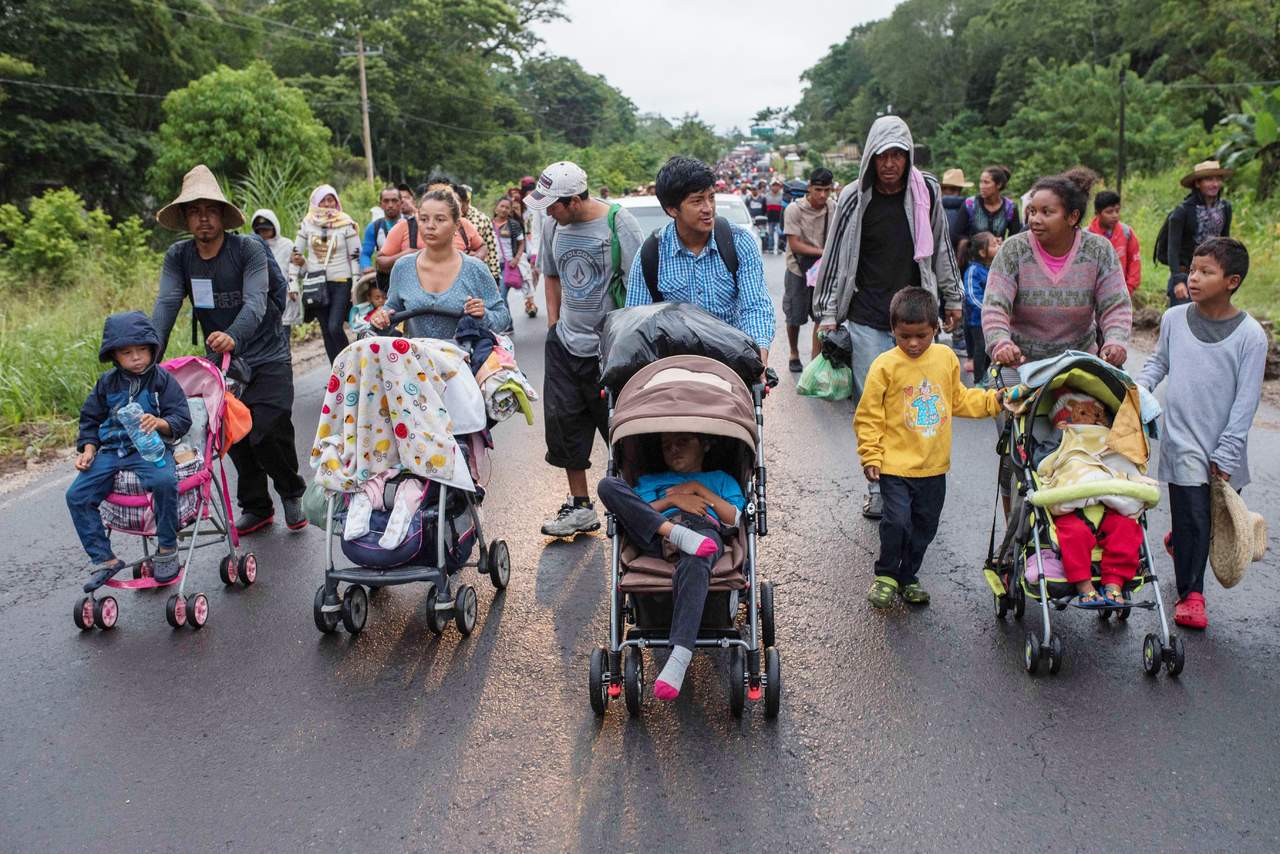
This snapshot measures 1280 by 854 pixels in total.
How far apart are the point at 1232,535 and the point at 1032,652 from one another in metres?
1.09

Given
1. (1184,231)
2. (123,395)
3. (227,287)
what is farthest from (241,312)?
(1184,231)

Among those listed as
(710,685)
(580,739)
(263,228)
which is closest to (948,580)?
(710,685)

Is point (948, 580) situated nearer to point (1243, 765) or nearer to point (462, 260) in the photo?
point (1243, 765)

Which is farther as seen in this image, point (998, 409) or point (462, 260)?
point (462, 260)

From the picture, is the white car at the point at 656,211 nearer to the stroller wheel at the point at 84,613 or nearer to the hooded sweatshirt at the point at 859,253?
the hooded sweatshirt at the point at 859,253

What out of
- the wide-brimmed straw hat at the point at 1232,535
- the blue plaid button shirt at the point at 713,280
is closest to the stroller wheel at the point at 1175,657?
the wide-brimmed straw hat at the point at 1232,535

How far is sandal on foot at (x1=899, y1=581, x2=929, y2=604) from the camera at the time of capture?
4.90 metres

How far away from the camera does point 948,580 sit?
5.24 meters

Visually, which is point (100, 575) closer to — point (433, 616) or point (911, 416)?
point (433, 616)

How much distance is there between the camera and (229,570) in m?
5.37

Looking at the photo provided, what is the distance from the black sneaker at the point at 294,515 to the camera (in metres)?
6.30

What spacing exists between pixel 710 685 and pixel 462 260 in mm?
2709

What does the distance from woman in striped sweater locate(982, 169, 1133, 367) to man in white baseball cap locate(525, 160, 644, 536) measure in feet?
6.24

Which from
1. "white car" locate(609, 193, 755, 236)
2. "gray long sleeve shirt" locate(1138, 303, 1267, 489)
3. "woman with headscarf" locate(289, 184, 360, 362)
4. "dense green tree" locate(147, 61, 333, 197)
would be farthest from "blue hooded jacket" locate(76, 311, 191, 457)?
"dense green tree" locate(147, 61, 333, 197)
